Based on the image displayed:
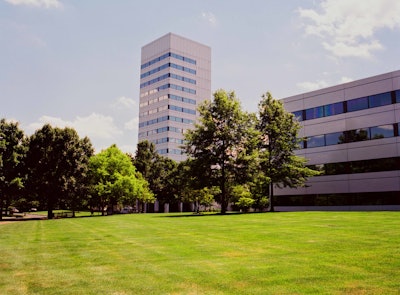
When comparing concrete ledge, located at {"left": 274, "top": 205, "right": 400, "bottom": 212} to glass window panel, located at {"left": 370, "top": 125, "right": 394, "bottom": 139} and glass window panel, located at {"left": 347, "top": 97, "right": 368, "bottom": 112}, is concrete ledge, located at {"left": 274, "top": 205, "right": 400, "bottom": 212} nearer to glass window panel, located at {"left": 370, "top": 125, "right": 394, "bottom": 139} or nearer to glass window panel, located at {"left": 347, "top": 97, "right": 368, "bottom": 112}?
glass window panel, located at {"left": 370, "top": 125, "right": 394, "bottom": 139}

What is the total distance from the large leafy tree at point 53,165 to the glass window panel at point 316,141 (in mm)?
34735

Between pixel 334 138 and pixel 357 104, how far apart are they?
17.9ft

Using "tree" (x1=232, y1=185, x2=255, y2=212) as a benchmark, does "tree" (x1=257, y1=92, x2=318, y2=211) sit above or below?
above

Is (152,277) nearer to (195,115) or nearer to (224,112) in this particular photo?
(224,112)

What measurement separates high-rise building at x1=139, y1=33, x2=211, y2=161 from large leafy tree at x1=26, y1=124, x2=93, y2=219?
64.6m

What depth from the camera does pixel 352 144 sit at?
49.1m

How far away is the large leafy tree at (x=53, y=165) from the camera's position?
5434 centimetres

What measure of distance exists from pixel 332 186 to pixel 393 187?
8207 mm

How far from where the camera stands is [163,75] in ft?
417

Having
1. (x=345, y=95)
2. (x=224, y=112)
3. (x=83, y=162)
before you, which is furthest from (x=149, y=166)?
(x=345, y=95)

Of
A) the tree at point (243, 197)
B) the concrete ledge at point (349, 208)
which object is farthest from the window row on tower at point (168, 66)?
the concrete ledge at point (349, 208)

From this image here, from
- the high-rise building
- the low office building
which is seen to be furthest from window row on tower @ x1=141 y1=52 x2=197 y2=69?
the low office building

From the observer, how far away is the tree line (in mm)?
46812

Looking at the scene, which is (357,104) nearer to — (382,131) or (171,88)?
(382,131)
